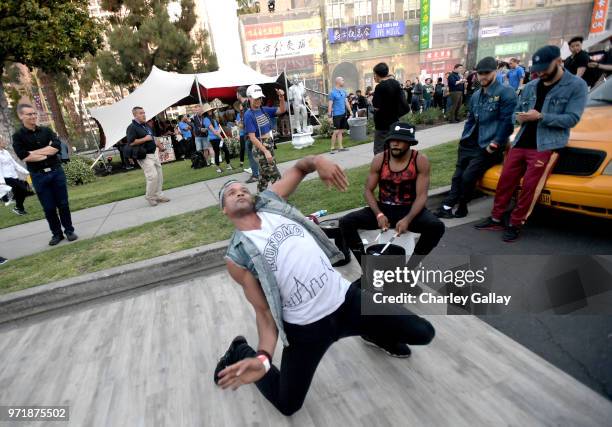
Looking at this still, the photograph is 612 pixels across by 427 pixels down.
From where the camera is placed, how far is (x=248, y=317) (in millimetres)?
3355

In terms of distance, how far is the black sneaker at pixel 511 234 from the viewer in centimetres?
404

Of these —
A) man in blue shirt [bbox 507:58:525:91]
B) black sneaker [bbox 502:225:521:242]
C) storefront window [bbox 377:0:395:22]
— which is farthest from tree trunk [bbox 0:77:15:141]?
storefront window [bbox 377:0:395:22]

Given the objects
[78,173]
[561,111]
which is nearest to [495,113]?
[561,111]

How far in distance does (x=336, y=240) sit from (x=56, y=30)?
13127mm

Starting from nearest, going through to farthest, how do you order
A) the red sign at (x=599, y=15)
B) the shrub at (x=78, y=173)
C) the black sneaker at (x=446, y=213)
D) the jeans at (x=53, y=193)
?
the black sneaker at (x=446, y=213), the jeans at (x=53, y=193), the shrub at (x=78, y=173), the red sign at (x=599, y=15)

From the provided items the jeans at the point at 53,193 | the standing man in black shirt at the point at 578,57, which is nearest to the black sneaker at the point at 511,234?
the standing man in black shirt at the point at 578,57

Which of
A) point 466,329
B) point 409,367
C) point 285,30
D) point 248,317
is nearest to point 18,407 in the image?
point 248,317

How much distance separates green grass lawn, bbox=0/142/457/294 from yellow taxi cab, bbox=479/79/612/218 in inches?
76.5

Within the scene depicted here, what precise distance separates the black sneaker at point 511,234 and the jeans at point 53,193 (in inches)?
241

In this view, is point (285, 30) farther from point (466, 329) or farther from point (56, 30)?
Answer: point (466, 329)

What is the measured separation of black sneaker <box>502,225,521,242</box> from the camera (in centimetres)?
404

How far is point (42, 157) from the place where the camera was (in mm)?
5051

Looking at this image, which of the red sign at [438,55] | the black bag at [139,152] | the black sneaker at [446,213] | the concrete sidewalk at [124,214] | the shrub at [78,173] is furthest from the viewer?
the red sign at [438,55]

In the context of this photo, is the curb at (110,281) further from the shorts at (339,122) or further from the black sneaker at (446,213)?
the shorts at (339,122)
